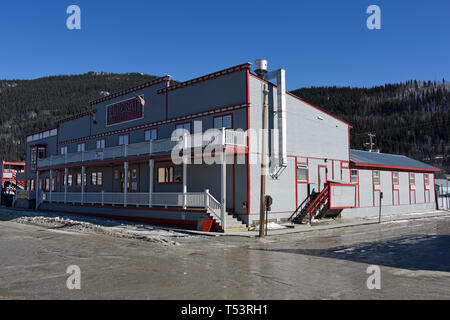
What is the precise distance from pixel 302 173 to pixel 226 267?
48.5 feet

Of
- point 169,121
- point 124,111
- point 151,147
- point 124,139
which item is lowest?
point 151,147

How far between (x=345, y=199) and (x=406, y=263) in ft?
46.7

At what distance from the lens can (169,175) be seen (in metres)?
24.4

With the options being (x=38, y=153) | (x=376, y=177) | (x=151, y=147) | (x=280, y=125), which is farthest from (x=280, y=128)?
(x=38, y=153)

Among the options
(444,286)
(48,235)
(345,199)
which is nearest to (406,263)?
(444,286)

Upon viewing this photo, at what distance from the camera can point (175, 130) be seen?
24594mm

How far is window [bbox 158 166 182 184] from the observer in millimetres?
23772

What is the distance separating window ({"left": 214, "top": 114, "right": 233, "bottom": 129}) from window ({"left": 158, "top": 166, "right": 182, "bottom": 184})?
3939 millimetres

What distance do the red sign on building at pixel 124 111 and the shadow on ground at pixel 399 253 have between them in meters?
18.6

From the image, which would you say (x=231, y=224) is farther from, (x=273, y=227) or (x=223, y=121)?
(x=223, y=121)

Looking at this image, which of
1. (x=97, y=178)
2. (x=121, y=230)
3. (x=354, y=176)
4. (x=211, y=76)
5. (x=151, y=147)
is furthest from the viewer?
(x=97, y=178)

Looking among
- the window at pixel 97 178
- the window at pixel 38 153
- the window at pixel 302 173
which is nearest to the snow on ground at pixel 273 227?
the window at pixel 302 173

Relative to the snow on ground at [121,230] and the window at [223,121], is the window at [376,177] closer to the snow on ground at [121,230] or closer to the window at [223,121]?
the window at [223,121]
